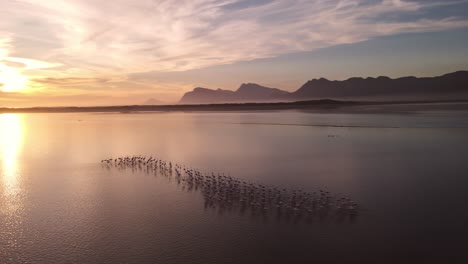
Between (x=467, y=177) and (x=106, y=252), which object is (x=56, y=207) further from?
(x=467, y=177)

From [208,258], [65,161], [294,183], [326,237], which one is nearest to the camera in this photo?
[208,258]

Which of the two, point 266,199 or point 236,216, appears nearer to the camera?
point 236,216

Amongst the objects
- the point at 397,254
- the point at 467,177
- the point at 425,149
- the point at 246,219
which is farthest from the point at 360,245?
the point at 425,149

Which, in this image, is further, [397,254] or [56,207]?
[56,207]

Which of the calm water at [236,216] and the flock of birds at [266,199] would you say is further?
the flock of birds at [266,199]

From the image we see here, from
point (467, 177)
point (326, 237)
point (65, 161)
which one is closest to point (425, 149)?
point (467, 177)

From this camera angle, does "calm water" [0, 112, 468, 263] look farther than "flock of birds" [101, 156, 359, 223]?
No

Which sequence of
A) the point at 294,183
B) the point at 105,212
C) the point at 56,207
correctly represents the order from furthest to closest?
the point at 294,183 → the point at 56,207 → the point at 105,212
